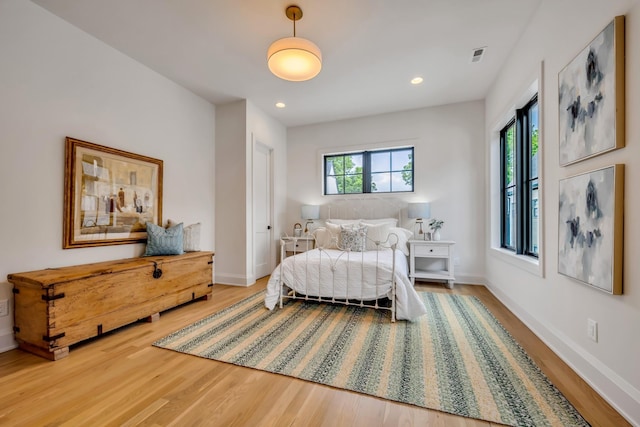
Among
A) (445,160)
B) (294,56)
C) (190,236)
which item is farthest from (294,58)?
(445,160)

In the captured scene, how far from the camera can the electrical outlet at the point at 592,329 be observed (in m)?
1.56

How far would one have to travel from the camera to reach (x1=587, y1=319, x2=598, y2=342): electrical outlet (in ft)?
5.11

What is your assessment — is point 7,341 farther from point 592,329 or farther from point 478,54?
point 478,54

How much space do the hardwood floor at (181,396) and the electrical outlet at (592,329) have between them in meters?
0.30

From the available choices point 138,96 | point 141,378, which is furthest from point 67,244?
point 138,96

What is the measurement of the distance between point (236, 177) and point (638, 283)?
4036 mm

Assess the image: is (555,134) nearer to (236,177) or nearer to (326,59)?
(326,59)

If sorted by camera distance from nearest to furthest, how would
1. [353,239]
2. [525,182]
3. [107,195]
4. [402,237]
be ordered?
[107,195] → [525,182] → [353,239] → [402,237]

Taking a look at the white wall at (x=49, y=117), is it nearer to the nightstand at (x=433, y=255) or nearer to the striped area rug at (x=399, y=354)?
the striped area rug at (x=399, y=354)

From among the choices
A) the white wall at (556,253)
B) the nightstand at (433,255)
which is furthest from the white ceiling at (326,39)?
the nightstand at (433,255)

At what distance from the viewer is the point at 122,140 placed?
2.90 metres

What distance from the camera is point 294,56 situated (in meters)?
2.14

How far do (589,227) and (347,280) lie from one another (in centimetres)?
191

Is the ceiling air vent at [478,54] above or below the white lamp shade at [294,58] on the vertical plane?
above
